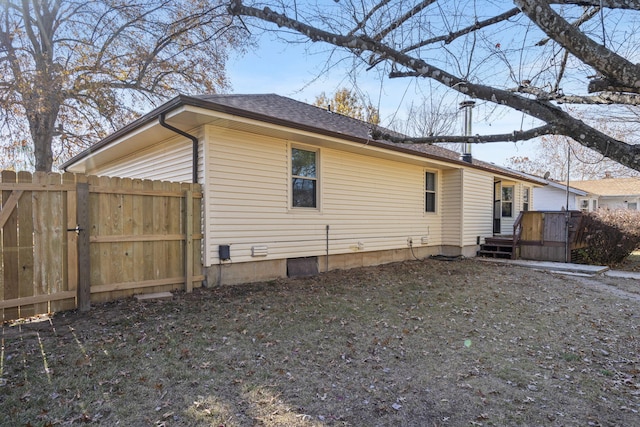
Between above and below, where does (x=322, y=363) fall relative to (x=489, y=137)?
below

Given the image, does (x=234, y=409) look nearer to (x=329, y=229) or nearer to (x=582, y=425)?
(x=582, y=425)

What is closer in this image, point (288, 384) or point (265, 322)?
point (288, 384)

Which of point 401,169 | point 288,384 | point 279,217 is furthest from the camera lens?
point 401,169

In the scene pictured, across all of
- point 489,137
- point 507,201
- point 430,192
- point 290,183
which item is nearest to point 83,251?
point 290,183

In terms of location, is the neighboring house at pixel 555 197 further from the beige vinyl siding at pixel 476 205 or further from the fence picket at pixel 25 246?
the fence picket at pixel 25 246

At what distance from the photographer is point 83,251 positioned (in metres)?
4.95

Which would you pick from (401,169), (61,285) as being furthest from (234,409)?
(401,169)

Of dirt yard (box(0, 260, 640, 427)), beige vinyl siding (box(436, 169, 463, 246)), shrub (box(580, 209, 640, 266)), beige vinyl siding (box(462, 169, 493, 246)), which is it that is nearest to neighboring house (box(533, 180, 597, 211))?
shrub (box(580, 209, 640, 266))

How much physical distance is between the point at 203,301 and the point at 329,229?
3608mm

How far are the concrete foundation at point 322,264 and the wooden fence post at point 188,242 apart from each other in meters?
0.33

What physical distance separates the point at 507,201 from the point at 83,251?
15.2m

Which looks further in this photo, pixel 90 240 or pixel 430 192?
pixel 430 192

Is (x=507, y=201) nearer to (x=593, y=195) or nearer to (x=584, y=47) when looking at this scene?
(x=584, y=47)

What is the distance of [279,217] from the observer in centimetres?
739
